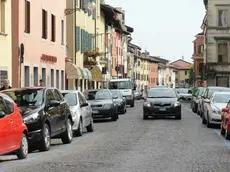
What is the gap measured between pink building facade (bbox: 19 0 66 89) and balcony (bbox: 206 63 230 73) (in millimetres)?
36585

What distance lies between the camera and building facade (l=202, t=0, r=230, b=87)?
77.5m

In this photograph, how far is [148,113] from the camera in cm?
3153

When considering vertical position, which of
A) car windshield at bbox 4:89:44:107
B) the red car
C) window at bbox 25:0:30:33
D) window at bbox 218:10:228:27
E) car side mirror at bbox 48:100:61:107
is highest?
window at bbox 218:10:228:27

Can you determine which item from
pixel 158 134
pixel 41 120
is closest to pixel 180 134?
pixel 158 134

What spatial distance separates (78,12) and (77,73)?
264 inches

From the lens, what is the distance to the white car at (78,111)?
21516 millimetres

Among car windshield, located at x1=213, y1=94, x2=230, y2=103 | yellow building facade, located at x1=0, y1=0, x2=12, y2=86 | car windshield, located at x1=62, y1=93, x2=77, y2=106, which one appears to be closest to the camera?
car windshield, located at x1=62, y1=93, x2=77, y2=106

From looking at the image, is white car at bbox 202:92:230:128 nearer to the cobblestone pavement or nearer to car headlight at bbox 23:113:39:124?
the cobblestone pavement

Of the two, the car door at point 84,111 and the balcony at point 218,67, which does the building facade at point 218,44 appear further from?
the car door at point 84,111

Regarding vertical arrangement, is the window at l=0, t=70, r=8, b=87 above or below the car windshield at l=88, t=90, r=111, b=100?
above

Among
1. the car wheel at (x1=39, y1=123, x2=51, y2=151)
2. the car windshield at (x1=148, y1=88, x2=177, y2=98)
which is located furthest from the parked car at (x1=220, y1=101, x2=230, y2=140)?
the car windshield at (x1=148, y1=88, x2=177, y2=98)

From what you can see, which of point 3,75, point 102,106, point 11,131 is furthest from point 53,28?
point 11,131

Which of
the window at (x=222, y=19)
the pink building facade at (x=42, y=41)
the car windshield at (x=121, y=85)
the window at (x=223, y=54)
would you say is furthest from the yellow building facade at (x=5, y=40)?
the window at (x=222, y=19)

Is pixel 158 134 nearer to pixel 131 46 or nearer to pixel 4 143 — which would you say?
pixel 4 143
